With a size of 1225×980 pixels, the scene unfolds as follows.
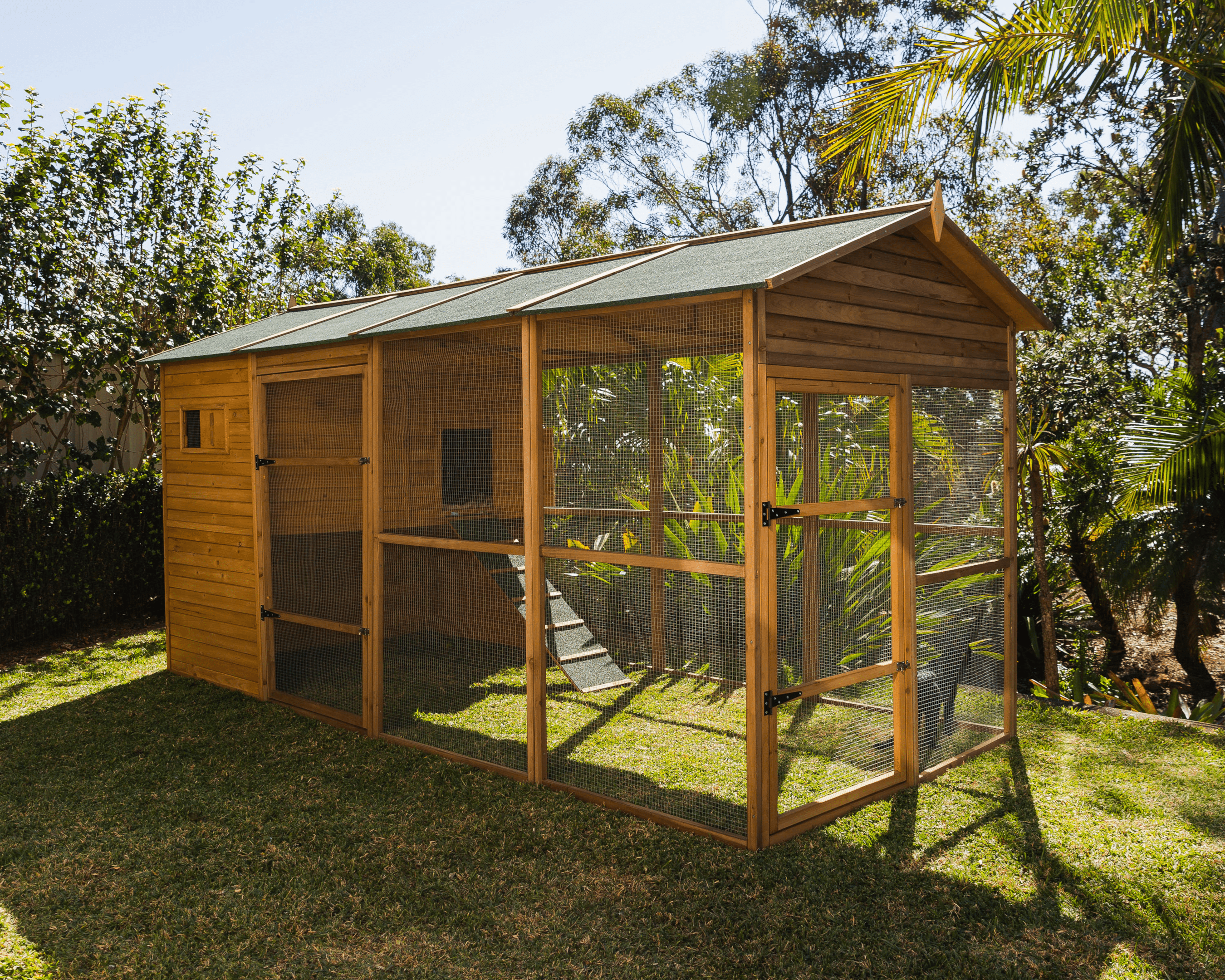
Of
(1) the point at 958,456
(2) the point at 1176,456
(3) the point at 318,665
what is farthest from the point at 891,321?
(3) the point at 318,665

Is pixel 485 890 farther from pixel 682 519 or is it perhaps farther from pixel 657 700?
pixel 657 700

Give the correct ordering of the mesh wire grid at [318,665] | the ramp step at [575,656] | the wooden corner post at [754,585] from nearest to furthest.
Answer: the wooden corner post at [754,585] < the ramp step at [575,656] < the mesh wire grid at [318,665]

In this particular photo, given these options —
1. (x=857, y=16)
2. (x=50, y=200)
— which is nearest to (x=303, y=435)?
(x=50, y=200)

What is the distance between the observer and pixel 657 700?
4.68 metres

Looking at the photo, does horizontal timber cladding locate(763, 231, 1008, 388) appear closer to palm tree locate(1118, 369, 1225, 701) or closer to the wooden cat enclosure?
the wooden cat enclosure

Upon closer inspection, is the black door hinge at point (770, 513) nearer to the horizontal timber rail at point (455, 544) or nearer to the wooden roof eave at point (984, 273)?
the horizontal timber rail at point (455, 544)

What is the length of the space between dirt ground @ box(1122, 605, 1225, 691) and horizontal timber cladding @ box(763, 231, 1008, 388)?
11.3 feet

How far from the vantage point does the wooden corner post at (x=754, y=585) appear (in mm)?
3219

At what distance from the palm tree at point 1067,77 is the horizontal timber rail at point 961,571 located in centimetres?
207

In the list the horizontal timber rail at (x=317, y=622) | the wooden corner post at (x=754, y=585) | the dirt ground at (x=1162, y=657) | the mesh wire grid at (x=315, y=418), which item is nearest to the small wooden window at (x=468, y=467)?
the mesh wire grid at (x=315, y=418)

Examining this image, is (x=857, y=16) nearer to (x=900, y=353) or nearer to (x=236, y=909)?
(x=900, y=353)

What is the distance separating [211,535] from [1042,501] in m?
5.20

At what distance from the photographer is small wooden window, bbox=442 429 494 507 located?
4141mm

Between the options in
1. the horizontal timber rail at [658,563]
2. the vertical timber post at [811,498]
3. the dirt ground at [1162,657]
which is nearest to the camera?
the horizontal timber rail at [658,563]
